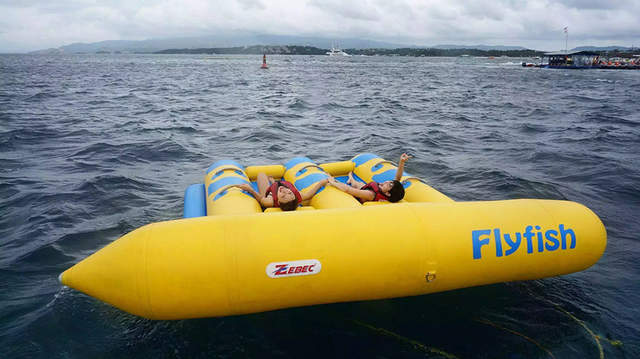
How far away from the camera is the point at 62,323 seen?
4227 millimetres

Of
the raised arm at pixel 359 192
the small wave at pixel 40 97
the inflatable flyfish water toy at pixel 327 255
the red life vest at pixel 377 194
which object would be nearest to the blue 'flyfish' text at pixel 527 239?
the inflatable flyfish water toy at pixel 327 255

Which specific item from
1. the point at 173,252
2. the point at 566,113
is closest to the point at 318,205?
the point at 173,252

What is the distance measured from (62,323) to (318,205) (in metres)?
3.20

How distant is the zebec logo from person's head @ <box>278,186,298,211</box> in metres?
1.69

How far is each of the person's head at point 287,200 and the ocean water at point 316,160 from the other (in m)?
1.36

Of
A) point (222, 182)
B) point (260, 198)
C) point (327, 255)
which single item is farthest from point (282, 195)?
point (327, 255)

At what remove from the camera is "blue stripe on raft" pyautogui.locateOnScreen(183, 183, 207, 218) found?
18.4 feet

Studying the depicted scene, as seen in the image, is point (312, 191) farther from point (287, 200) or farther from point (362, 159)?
point (362, 159)

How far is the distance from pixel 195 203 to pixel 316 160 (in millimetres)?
5167

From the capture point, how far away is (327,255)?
370cm

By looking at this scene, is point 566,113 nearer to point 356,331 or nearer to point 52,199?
point 356,331

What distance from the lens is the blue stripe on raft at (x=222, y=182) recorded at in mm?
5873

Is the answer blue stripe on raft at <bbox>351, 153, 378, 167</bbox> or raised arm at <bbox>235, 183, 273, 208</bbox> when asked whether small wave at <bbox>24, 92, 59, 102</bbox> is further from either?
raised arm at <bbox>235, 183, 273, 208</bbox>

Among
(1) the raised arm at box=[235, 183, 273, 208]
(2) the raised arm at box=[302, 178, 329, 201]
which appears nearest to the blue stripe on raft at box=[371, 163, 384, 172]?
(2) the raised arm at box=[302, 178, 329, 201]
